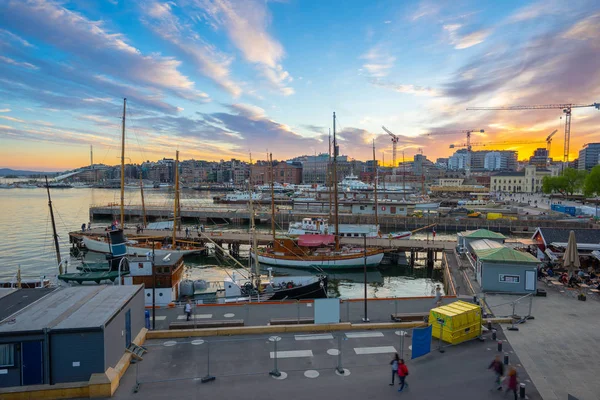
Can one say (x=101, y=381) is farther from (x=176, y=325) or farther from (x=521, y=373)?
(x=521, y=373)

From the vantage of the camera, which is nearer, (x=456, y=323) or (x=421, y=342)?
(x=421, y=342)

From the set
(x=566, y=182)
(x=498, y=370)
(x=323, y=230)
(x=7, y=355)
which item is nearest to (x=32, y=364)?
(x=7, y=355)

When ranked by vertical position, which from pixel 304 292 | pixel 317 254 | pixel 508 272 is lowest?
pixel 304 292

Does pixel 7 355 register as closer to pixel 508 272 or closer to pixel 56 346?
pixel 56 346

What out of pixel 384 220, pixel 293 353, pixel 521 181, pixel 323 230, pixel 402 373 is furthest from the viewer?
pixel 521 181

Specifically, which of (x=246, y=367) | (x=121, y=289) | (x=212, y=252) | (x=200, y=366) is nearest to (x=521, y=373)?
(x=246, y=367)

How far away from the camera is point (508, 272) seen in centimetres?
2075

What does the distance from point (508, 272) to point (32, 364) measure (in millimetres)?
22068

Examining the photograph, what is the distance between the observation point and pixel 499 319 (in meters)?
16.3

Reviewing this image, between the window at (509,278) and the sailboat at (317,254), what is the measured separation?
57.2ft

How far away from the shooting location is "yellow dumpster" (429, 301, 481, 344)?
14.0 meters

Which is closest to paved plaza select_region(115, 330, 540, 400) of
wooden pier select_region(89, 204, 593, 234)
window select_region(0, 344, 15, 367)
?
window select_region(0, 344, 15, 367)

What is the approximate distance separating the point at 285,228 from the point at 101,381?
→ 58.9 meters

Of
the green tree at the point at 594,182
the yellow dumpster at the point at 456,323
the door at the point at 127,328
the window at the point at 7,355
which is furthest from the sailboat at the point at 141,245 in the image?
the green tree at the point at 594,182
